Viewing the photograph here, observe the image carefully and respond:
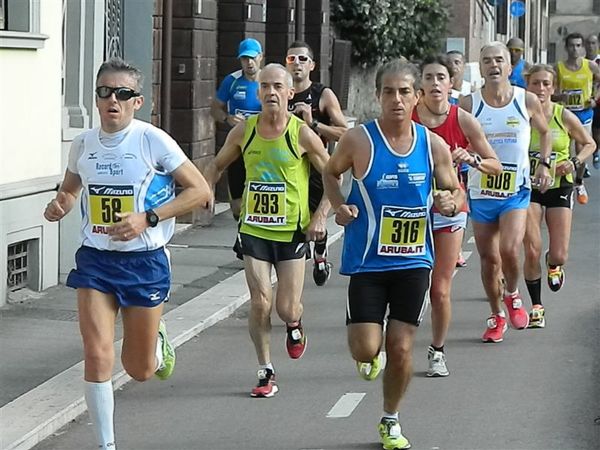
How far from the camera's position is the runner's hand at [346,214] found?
24.6ft

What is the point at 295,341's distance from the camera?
9.48 m

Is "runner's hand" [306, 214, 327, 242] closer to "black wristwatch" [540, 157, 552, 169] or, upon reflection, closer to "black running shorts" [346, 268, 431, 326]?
"black running shorts" [346, 268, 431, 326]

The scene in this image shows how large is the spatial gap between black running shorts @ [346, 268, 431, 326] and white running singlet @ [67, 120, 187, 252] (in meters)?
1.06

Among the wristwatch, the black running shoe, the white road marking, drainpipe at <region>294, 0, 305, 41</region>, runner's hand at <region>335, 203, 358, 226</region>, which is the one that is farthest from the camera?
drainpipe at <region>294, 0, 305, 41</region>

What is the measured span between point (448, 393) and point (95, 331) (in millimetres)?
2693

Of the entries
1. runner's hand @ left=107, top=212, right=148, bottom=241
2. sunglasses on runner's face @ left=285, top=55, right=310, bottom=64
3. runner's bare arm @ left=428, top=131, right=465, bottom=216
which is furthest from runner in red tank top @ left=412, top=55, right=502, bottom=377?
runner's hand @ left=107, top=212, right=148, bottom=241

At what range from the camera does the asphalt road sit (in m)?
7.82

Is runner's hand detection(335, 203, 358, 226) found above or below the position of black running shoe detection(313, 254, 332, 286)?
above

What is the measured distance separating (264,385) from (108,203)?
221 centimetres

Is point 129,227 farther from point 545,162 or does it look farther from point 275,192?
point 545,162

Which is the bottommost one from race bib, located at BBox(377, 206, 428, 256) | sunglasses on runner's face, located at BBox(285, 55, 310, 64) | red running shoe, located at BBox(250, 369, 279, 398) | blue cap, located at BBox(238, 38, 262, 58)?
red running shoe, located at BBox(250, 369, 279, 398)

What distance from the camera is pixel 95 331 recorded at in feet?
23.1

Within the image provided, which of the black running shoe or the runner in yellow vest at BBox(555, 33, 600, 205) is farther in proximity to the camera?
the runner in yellow vest at BBox(555, 33, 600, 205)

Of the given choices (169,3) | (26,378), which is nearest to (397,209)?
(26,378)
